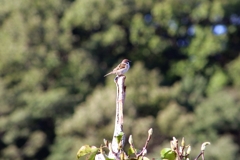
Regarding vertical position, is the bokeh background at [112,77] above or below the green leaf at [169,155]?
above

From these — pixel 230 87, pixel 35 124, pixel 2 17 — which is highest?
pixel 2 17

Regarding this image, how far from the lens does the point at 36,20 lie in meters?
33.3

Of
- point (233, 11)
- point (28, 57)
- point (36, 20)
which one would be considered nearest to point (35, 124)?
point (28, 57)

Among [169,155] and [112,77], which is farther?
[112,77]

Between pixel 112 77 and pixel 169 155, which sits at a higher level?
pixel 112 77

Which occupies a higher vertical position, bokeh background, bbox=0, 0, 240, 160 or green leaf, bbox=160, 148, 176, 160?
bokeh background, bbox=0, 0, 240, 160

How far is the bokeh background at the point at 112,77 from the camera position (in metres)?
26.5

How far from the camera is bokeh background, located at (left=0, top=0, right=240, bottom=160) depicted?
2645 centimetres

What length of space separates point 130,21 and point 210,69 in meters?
4.57

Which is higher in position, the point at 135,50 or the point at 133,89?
the point at 135,50

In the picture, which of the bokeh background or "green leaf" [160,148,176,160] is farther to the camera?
the bokeh background

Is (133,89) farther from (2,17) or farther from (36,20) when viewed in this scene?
(2,17)

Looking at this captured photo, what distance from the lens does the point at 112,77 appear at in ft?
107

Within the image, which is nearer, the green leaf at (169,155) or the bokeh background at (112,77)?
the green leaf at (169,155)
